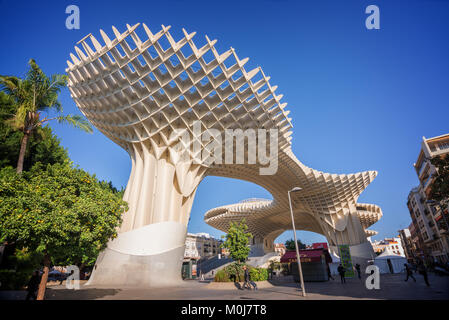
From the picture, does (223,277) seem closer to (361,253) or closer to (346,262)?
(346,262)

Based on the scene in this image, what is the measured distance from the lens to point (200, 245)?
104 meters

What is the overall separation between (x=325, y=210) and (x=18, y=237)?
155 feet

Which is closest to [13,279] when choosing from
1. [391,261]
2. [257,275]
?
[257,275]

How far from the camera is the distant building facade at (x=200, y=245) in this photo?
96.7 metres

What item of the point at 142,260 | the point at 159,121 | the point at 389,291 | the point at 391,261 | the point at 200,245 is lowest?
the point at 389,291

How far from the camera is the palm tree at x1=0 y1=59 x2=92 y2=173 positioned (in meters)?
A: 15.6

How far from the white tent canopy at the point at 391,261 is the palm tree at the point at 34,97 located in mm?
34760

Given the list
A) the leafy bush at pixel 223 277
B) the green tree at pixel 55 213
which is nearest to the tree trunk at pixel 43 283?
the green tree at pixel 55 213

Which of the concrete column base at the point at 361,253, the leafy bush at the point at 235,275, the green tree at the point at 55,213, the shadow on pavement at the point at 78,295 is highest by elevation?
the green tree at the point at 55,213

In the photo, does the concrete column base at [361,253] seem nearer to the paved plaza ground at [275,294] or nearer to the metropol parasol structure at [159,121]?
the metropol parasol structure at [159,121]

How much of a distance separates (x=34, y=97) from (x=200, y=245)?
318ft

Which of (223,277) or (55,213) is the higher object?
(55,213)

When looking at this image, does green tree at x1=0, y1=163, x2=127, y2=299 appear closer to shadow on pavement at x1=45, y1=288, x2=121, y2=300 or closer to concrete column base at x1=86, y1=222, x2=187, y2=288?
shadow on pavement at x1=45, y1=288, x2=121, y2=300

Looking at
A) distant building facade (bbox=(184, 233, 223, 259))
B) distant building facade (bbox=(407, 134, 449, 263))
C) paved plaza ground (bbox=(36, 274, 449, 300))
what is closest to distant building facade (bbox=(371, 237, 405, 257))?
distant building facade (bbox=(407, 134, 449, 263))
